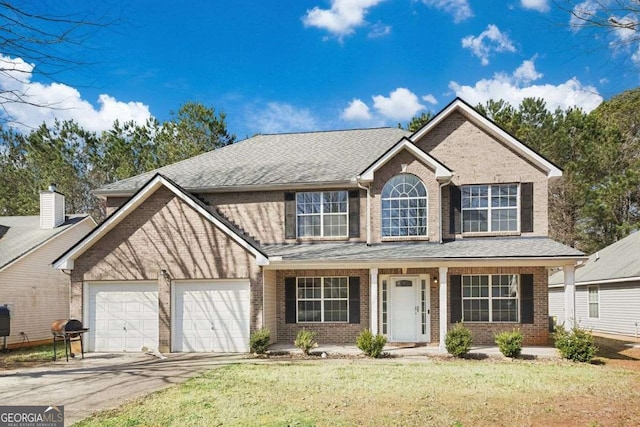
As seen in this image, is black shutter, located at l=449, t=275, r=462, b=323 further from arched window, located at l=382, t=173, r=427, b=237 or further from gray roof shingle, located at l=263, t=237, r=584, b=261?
arched window, located at l=382, t=173, r=427, b=237

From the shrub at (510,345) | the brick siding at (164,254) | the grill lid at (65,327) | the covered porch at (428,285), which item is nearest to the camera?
the shrub at (510,345)

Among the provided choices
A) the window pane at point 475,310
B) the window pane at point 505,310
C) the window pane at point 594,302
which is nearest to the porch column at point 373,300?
the window pane at point 475,310

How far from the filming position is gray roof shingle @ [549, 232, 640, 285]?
867 inches

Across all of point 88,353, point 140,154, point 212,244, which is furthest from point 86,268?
point 140,154

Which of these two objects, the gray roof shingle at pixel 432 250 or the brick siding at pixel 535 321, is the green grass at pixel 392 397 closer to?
the brick siding at pixel 535 321

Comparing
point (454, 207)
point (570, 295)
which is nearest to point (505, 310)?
point (570, 295)

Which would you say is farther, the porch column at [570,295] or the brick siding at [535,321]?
the brick siding at [535,321]

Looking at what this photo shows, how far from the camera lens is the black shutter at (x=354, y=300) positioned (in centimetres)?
1714

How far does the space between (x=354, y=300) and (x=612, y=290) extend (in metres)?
13.7

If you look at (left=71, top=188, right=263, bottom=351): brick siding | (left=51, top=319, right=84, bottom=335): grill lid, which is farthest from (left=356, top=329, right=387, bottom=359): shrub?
(left=51, top=319, right=84, bottom=335): grill lid

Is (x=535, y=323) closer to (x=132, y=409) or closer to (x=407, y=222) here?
(x=407, y=222)

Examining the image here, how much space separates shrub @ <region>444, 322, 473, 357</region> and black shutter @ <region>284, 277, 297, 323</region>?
5.21 meters

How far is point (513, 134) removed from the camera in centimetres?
3092

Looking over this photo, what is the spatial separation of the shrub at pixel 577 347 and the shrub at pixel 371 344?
15.6 feet
